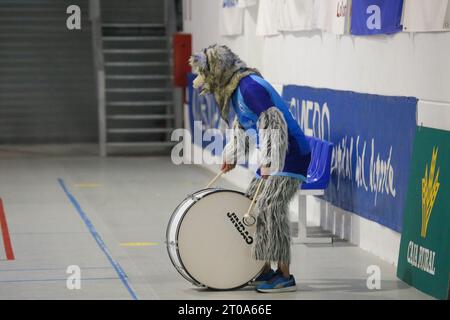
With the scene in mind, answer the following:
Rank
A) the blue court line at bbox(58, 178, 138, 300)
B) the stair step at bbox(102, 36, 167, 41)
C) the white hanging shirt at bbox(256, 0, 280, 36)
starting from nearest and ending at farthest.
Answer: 1. the blue court line at bbox(58, 178, 138, 300)
2. the white hanging shirt at bbox(256, 0, 280, 36)
3. the stair step at bbox(102, 36, 167, 41)

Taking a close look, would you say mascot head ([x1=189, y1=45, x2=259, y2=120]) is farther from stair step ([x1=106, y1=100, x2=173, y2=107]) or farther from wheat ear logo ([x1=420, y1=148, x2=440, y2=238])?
stair step ([x1=106, y1=100, x2=173, y2=107])

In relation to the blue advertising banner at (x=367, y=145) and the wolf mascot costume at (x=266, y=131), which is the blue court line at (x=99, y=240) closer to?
the wolf mascot costume at (x=266, y=131)

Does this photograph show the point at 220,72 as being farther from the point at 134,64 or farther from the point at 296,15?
the point at 134,64

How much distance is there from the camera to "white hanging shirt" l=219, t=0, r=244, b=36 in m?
13.8

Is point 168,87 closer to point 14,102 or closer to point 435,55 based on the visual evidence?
point 14,102

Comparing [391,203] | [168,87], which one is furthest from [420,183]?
[168,87]

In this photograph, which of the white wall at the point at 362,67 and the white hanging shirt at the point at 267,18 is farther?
the white hanging shirt at the point at 267,18

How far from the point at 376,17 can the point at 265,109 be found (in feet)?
7.00

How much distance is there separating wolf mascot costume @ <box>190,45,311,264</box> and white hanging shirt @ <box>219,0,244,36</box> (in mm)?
6061

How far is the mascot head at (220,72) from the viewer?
24.7 ft

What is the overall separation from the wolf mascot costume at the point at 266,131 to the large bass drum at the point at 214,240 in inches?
5.7

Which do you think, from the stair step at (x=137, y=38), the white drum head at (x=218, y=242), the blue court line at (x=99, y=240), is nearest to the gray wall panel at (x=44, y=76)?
the stair step at (x=137, y=38)

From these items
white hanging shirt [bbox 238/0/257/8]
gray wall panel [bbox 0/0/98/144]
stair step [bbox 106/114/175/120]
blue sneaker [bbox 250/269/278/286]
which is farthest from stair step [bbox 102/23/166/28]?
blue sneaker [bbox 250/269/278/286]

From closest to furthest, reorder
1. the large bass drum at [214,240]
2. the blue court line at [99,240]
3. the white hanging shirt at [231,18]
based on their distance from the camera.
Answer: the large bass drum at [214,240]
the blue court line at [99,240]
the white hanging shirt at [231,18]
